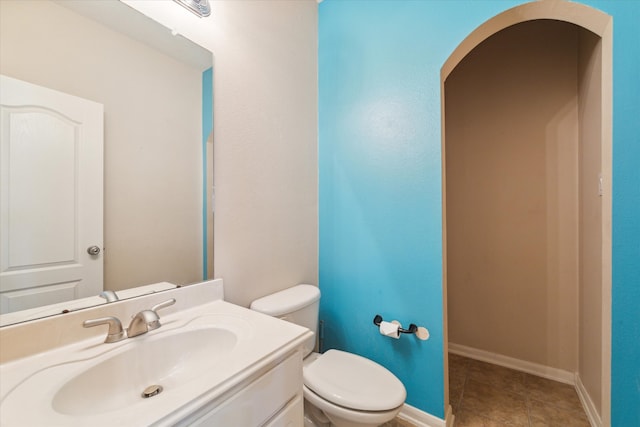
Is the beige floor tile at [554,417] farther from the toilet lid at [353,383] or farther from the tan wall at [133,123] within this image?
the tan wall at [133,123]

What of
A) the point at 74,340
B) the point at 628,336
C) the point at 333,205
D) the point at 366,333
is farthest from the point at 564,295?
the point at 74,340

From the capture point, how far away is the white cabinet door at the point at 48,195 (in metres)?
0.68

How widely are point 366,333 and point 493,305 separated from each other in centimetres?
116

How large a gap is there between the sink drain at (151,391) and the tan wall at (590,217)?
1.80 meters

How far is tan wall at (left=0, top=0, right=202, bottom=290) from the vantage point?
73 centimetres

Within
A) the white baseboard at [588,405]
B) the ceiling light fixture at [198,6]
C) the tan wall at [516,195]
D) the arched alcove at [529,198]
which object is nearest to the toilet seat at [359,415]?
the arched alcove at [529,198]

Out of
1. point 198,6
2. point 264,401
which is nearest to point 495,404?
point 264,401

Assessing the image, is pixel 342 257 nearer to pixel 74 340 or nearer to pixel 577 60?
pixel 74 340

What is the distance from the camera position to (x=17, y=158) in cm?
68

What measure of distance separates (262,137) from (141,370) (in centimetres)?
107

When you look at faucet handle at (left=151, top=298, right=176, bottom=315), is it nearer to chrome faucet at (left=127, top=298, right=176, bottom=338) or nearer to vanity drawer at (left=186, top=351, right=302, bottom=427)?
chrome faucet at (left=127, top=298, right=176, bottom=338)

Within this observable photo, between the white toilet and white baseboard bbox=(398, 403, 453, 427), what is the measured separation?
0.42 m

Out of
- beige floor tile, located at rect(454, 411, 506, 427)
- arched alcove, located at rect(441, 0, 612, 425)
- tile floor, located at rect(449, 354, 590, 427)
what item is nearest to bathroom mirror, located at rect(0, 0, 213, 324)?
arched alcove, located at rect(441, 0, 612, 425)

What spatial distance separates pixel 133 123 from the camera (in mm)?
905
